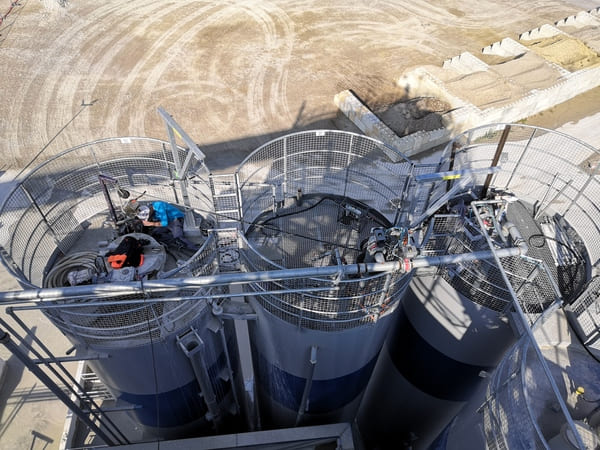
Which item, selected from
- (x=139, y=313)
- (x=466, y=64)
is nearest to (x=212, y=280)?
(x=139, y=313)


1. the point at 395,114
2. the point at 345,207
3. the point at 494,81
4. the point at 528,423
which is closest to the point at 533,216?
the point at 345,207

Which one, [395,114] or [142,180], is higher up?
[395,114]

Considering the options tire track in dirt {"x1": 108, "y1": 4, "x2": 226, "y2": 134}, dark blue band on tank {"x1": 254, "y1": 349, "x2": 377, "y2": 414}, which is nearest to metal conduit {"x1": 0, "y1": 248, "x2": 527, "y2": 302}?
dark blue band on tank {"x1": 254, "y1": 349, "x2": 377, "y2": 414}

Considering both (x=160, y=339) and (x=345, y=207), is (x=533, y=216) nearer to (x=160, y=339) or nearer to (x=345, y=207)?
(x=345, y=207)

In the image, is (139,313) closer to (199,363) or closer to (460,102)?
(199,363)

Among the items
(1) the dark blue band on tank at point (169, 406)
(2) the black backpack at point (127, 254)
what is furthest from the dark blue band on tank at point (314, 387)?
(2) the black backpack at point (127, 254)
